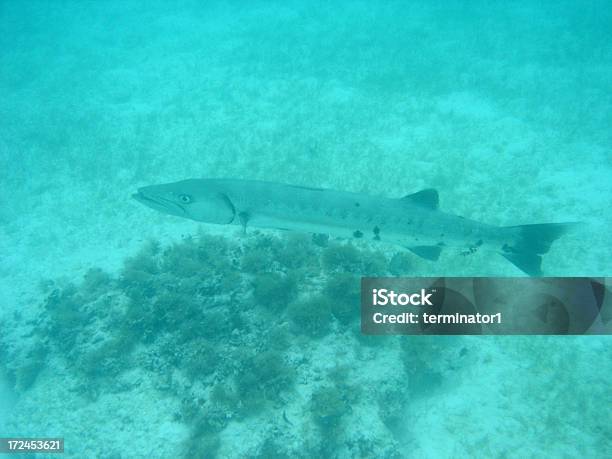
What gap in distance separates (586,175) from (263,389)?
1186 centimetres

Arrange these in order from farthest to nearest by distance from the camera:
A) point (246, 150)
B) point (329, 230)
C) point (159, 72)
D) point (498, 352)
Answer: point (159, 72) → point (246, 150) → point (498, 352) → point (329, 230)

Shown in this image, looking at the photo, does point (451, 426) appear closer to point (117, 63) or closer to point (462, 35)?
point (462, 35)

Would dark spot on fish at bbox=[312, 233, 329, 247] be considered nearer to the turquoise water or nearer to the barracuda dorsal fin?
the turquoise water

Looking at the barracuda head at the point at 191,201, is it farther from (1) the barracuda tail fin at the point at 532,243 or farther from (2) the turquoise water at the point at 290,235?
(1) the barracuda tail fin at the point at 532,243

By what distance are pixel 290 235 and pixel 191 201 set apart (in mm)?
2715

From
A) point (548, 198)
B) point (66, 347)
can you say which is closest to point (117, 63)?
point (66, 347)

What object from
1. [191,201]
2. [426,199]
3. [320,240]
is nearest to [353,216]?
[426,199]

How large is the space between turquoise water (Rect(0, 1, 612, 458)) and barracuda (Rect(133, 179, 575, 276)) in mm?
1243

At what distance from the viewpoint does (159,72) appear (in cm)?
2059

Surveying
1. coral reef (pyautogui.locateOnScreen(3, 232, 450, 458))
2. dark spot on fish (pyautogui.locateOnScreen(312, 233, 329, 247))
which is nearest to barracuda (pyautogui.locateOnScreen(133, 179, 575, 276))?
coral reef (pyautogui.locateOnScreen(3, 232, 450, 458))

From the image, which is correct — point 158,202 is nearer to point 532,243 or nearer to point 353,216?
point 353,216

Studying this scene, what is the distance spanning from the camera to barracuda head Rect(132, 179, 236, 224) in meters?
5.57

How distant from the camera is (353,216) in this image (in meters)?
5.67

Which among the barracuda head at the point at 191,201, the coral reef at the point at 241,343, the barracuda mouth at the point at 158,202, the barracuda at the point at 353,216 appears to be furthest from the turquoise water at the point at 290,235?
the barracuda mouth at the point at 158,202
